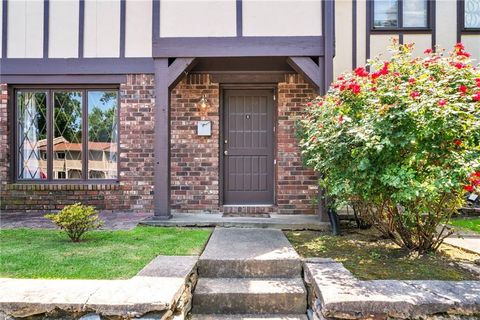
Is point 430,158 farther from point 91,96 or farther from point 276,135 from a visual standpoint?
point 91,96

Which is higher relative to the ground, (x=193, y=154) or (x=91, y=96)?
(x=91, y=96)

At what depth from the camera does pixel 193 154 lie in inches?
238

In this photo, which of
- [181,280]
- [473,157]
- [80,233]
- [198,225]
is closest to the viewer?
[181,280]

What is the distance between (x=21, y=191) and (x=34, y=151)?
2.39 ft

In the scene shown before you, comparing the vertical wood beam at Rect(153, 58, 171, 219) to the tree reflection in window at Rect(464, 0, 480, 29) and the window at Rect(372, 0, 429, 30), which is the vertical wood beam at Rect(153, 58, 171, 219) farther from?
the tree reflection in window at Rect(464, 0, 480, 29)

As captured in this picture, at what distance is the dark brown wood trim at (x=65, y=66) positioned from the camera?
584 centimetres

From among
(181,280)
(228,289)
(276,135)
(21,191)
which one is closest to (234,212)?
(276,135)

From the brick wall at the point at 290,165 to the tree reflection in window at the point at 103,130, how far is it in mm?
2937

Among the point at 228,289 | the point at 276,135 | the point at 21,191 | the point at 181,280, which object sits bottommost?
the point at 228,289

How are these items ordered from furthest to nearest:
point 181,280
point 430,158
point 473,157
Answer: point 430,158 < point 473,157 < point 181,280

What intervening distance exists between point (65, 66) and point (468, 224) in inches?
278

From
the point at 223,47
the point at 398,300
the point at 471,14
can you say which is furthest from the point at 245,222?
the point at 471,14

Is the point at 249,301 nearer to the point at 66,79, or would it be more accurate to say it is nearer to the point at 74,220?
the point at 74,220

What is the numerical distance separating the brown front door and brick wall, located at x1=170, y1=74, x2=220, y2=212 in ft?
0.81
